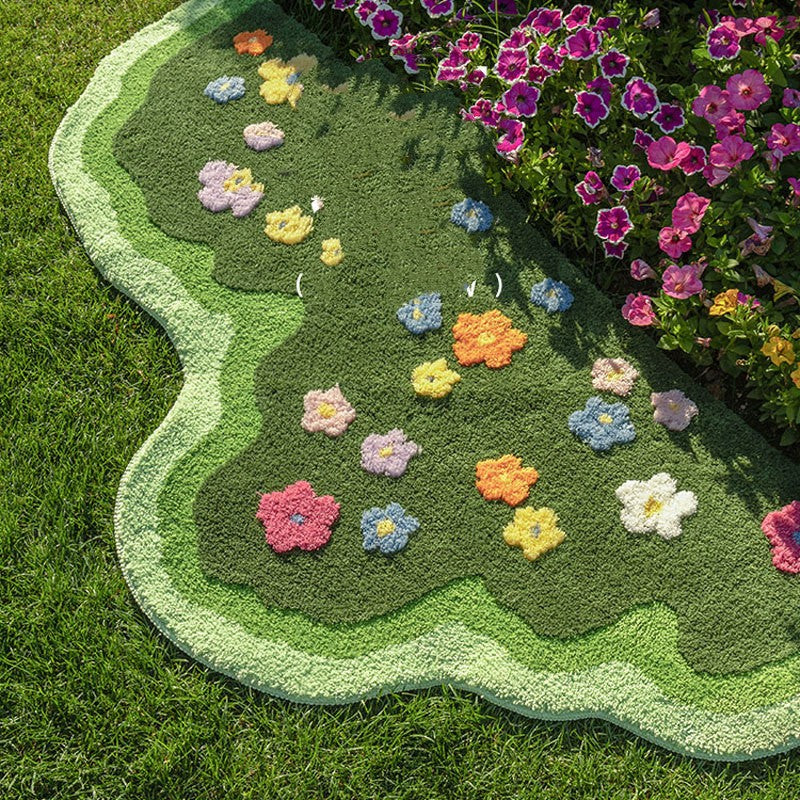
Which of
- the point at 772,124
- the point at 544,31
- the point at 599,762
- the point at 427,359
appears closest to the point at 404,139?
the point at 544,31

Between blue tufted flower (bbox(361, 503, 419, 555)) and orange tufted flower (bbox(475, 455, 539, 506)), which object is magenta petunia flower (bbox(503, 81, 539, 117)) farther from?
blue tufted flower (bbox(361, 503, 419, 555))

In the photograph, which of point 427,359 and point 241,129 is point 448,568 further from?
point 241,129

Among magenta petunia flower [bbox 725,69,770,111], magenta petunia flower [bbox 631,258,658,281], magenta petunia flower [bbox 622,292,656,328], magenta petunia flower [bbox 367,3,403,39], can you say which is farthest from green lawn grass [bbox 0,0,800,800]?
magenta petunia flower [bbox 725,69,770,111]

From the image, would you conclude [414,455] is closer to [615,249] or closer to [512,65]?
[615,249]

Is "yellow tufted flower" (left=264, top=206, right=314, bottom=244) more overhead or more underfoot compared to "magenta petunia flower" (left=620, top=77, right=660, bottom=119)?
more underfoot

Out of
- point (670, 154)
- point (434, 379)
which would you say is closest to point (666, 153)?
point (670, 154)
